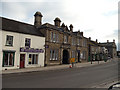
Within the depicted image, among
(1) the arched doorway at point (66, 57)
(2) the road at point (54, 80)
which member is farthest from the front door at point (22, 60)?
(1) the arched doorway at point (66, 57)

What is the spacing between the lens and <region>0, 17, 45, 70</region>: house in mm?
18266

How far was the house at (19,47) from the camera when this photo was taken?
59.9 feet

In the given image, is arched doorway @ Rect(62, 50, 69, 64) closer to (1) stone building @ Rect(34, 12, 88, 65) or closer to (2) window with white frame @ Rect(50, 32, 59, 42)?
(1) stone building @ Rect(34, 12, 88, 65)

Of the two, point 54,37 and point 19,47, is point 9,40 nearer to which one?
point 19,47

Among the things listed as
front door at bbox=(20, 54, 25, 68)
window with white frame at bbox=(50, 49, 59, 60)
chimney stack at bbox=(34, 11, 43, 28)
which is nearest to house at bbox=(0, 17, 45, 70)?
front door at bbox=(20, 54, 25, 68)

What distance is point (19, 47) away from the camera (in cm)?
2009

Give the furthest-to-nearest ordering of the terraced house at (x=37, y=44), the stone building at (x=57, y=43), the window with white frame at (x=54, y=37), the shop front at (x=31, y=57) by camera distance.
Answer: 1. the window with white frame at (x=54, y=37)
2. the stone building at (x=57, y=43)
3. the shop front at (x=31, y=57)
4. the terraced house at (x=37, y=44)

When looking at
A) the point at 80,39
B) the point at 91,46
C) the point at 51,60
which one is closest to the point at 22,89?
the point at 51,60

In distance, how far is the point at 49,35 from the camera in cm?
2516

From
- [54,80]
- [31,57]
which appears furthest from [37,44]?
[54,80]

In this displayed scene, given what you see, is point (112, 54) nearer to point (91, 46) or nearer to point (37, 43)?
point (91, 46)

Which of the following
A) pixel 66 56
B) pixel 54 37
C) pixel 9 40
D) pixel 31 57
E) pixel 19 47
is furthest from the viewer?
pixel 66 56

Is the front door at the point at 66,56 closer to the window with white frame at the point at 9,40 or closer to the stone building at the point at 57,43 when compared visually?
the stone building at the point at 57,43

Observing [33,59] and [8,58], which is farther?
[33,59]
